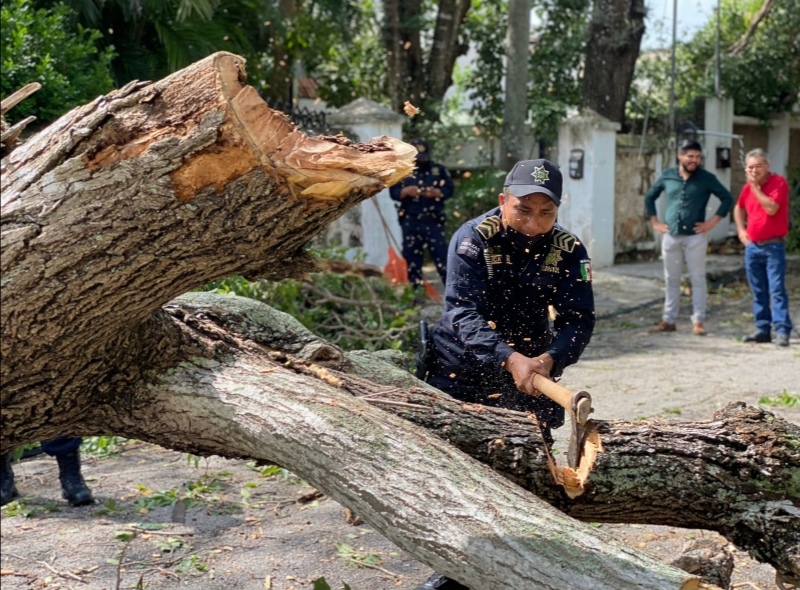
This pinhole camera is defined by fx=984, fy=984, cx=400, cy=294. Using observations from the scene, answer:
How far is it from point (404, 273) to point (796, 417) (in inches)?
156

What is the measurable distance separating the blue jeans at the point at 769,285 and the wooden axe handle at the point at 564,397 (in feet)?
19.6

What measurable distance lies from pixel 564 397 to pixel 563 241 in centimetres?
106

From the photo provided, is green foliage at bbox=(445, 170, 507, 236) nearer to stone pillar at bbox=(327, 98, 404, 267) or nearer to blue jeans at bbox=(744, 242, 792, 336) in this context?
stone pillar at bbox=(327, 98, 404, 267)

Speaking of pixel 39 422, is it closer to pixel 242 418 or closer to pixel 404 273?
pixel 242 418

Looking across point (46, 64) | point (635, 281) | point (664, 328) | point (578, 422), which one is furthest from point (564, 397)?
point (635, 281)

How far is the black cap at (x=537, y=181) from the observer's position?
156 inches

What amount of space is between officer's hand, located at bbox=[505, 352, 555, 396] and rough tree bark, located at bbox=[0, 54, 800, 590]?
23 cm

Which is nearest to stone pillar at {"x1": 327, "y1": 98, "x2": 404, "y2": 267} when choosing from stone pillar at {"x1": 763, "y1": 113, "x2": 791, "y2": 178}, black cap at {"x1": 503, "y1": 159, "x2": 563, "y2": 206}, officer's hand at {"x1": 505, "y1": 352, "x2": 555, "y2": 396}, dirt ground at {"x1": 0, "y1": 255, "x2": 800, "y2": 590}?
dirt ground at {"x1": 0, "y1": 255, "x2": 800, "y2": 590}

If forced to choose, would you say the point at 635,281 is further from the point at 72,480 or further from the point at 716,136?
the point at 72,480

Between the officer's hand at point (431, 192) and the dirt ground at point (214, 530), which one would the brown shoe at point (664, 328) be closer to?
the dirt ground at point (214, 530)

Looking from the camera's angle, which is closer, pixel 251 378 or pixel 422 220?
pixel 251 378

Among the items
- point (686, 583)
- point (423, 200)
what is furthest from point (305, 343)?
point (423, 200)

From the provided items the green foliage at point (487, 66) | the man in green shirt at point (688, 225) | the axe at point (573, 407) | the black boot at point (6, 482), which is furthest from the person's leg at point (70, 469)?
the green foliage at point (487, 66)

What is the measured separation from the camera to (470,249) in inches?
163
